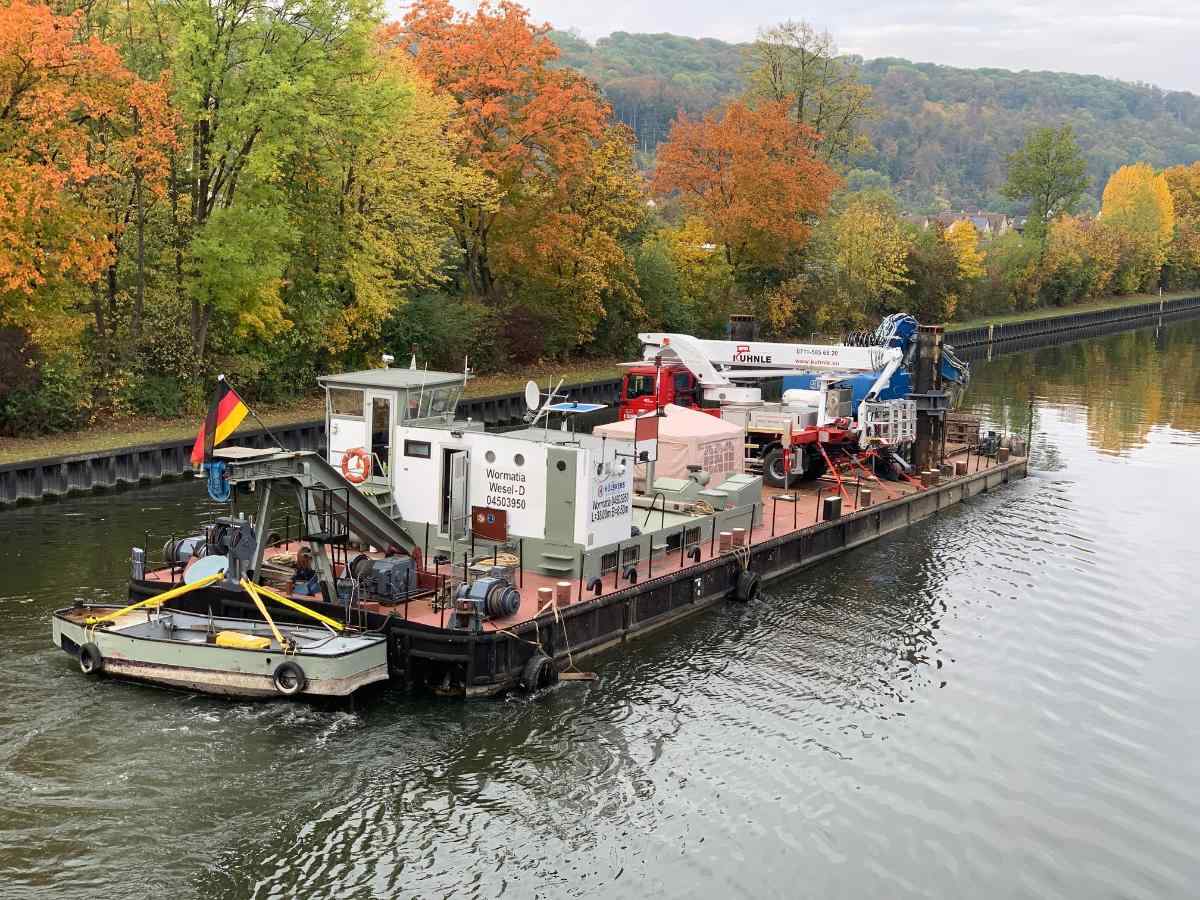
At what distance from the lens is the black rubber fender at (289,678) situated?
73.6ft

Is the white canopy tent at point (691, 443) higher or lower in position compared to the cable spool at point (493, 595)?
higher

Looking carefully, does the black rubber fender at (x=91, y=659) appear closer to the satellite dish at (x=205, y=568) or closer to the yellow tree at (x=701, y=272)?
the satellite dish at (x=205, y=568)

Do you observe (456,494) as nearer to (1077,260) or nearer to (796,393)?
(796,393)

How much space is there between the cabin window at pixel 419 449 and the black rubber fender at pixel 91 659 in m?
7.59

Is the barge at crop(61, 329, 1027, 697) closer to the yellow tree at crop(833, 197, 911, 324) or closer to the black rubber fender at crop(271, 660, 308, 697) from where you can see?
the black rubber fender at crop(271, 660, 308, 697)

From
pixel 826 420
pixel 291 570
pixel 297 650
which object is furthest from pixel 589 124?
pixel 297 650

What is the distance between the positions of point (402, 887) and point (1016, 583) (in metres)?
21.2

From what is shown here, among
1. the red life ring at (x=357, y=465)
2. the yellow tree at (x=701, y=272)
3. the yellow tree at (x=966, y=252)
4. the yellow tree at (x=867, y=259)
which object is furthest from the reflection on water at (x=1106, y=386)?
the red life ring at (x=357, y=465)

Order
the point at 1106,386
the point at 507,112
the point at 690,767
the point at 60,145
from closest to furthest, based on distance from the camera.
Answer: the point at 690,767 < the point at 60,145 < the point at 507,112 < the point at 1106,386

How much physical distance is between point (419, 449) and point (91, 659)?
7880 mm

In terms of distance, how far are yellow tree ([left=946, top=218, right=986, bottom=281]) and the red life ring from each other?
82.2 metres

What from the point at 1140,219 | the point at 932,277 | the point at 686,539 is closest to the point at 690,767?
the point at 686,539

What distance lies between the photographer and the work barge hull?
23.6 m

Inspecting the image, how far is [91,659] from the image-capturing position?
77.5 ft
